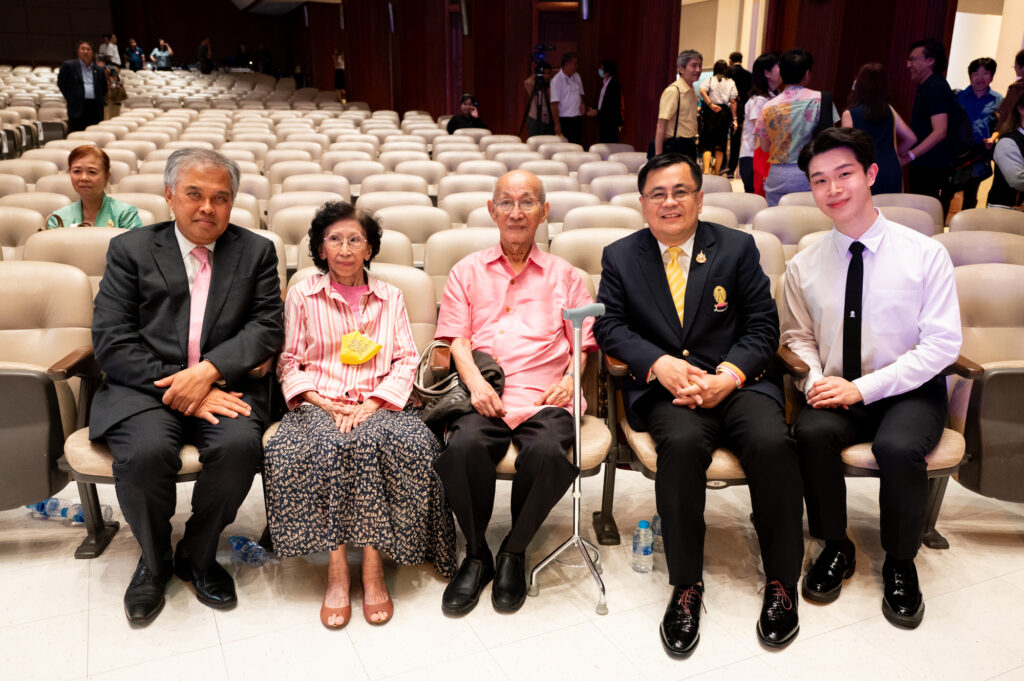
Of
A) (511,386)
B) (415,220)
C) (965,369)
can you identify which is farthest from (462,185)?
(965,369)

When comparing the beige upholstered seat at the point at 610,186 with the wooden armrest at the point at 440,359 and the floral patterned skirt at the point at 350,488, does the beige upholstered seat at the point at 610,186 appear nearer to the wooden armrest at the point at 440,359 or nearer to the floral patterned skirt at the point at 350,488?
the wooden armrest at the point at 440,359

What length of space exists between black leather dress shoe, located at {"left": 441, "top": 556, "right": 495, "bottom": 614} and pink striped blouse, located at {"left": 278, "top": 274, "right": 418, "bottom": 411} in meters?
0.56

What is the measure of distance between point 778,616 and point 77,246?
2.77 m

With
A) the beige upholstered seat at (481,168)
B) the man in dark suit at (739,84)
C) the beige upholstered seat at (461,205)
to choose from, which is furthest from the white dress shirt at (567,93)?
the beige upholstered seat at (461,205)

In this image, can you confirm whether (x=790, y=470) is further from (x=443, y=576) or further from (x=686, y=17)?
(x=686, y=17)

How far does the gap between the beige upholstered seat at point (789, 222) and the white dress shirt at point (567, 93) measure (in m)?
5.85

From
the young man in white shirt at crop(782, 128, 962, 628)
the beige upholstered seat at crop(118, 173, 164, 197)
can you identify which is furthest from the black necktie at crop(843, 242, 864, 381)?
the beige upholstered seat at crop(118, 173, 164, 197)

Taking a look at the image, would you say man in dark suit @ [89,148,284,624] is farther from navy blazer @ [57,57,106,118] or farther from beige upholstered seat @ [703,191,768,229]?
navy blazer @ [57,57,106,118]

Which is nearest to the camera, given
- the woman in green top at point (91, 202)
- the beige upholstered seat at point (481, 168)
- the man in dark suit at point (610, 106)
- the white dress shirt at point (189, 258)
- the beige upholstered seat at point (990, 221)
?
the white dress shirt at point (189, 258)

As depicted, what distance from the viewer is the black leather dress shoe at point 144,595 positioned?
7.02 feet

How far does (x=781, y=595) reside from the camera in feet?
7.07

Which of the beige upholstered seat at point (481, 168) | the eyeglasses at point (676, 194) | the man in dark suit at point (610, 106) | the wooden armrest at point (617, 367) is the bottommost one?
the wooden armrest at point (617, 367)

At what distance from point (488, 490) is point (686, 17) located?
16.0 m

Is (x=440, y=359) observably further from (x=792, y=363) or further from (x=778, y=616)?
(x=778, y=616)
